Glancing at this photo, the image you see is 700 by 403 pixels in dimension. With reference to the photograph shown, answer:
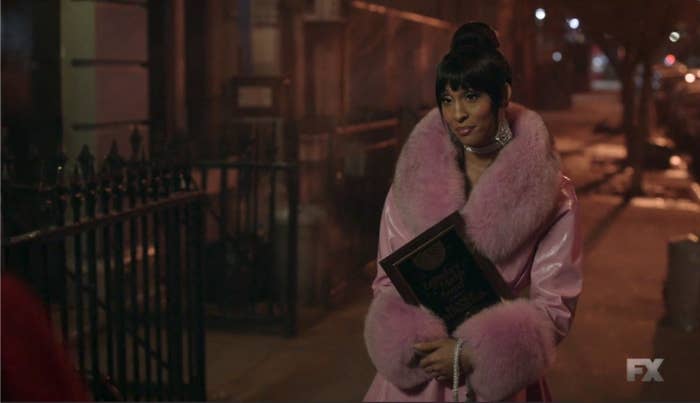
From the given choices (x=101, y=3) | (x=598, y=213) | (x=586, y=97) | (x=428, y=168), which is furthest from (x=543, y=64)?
(x=428, y=168)

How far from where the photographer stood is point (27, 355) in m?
1.93

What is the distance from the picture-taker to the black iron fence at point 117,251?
4.11 metres

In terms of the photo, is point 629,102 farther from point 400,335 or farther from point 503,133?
point 400,335

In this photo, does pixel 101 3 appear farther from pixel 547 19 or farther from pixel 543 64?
pixel 543 64

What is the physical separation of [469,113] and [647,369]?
13.9 feet

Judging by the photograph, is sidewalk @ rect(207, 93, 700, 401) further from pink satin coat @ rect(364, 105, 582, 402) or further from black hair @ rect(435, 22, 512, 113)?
black hair @ rect(435, 22, 512, 113)

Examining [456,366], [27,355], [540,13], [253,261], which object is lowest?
[253,261]

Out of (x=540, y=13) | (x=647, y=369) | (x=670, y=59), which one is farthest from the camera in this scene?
(x=670, y=59)

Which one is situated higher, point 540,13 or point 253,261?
point 540,13

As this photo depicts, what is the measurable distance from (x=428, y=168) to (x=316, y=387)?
3468 millimetres

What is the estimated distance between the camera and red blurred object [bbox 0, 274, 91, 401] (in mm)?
1921

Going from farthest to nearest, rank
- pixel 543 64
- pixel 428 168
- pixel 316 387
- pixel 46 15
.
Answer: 1. pixel 543 64
2. pixel 46 15
3. pixel 316 387
4. pixel 428 168

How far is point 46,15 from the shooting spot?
27.2ft

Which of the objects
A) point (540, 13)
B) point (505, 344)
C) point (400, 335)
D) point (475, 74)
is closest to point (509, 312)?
point (505, 344)
